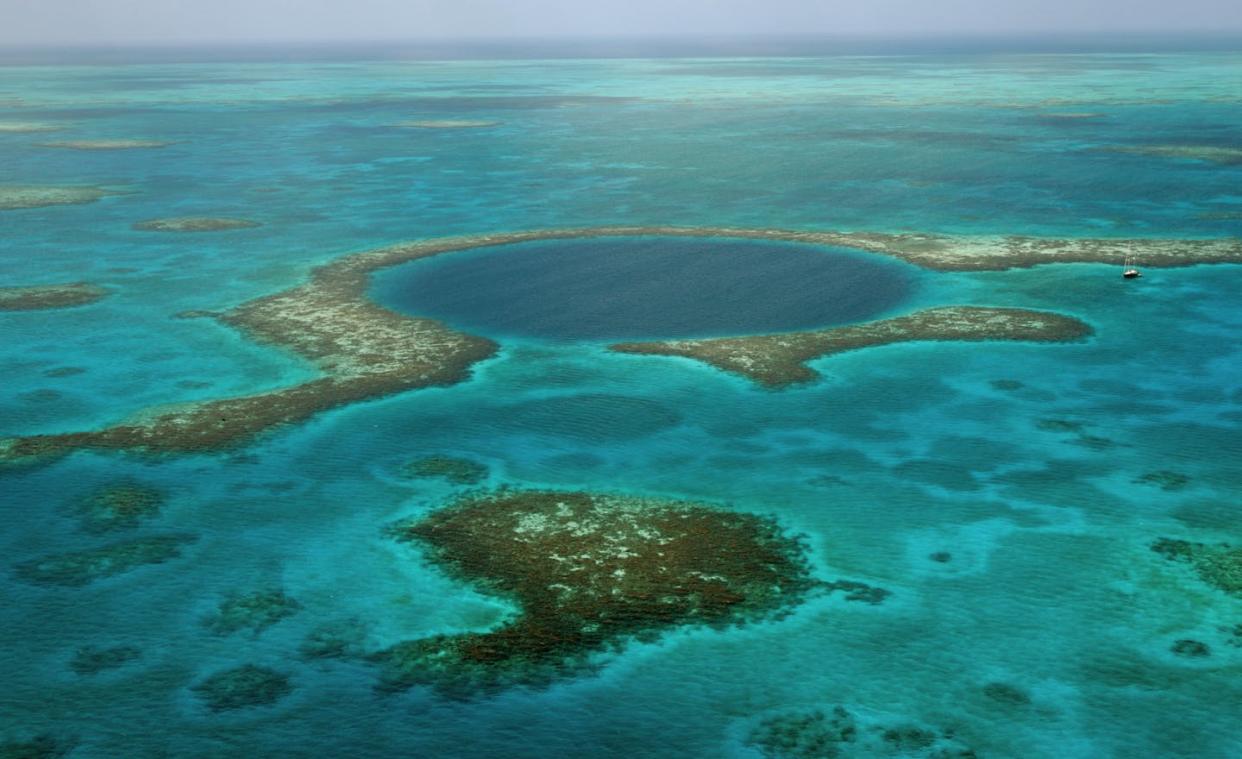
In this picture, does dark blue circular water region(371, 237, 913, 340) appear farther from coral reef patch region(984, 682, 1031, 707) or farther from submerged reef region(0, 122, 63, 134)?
submerged reef region(0, 122, 63, 134)

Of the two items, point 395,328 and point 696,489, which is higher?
point 395,328

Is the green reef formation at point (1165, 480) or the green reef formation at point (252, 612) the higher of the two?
the green reef formation at point (1165, 480)

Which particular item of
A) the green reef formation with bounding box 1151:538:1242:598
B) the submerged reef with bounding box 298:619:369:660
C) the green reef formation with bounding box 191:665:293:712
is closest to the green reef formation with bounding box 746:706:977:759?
the submerged reef with bounding box 298:619:369:660

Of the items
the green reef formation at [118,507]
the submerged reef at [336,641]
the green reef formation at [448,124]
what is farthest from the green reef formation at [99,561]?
the green reef formation at [448,124]

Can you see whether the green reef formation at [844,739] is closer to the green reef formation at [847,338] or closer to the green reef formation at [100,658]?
the green reef formation at [100,658]

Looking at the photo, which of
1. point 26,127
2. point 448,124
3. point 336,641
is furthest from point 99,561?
point 26,127

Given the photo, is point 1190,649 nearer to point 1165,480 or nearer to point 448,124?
point 1165,480
